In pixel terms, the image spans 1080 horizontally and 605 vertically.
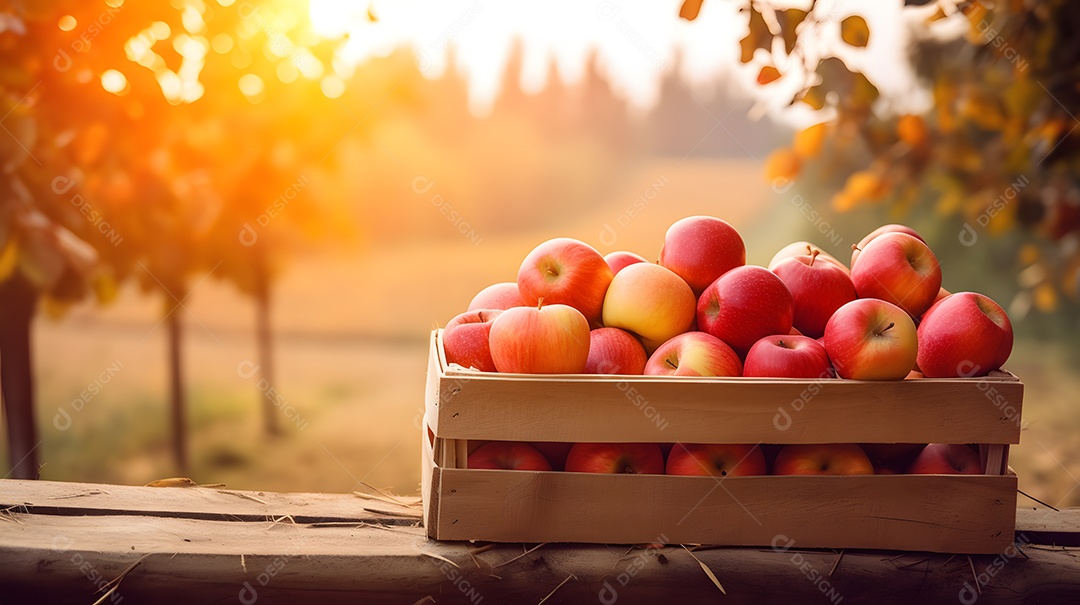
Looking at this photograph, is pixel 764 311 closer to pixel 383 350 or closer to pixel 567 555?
pixel 567 555

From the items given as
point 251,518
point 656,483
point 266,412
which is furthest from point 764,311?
point 266,412

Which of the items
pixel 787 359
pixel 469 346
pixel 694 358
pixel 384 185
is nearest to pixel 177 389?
pixel 384 185

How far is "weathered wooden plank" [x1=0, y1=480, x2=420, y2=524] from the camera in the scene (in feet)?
4.57

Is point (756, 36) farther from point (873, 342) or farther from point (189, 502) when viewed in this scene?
point (189, 502)

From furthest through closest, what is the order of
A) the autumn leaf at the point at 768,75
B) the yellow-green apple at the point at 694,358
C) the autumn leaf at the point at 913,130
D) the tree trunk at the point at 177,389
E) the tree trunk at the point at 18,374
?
the tree trunk at the point at 177,389
the autumn leaf at the point at 913,130
the tree trunk at the point at 18,374
the autumn leaf at the point at 768,75
the yellow-green apple at the point at 694,358

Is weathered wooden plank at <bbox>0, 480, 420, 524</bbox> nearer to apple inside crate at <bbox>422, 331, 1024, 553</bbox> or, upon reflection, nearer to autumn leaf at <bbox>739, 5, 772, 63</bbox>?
apple inside crate at <bbox>422, 331, 1024, 553</bbox>

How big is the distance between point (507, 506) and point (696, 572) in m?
0.30

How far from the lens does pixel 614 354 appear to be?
4.45 feet

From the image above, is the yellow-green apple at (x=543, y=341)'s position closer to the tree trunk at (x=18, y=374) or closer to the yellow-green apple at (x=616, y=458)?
the yellow-green apple at (x=616, y=458)

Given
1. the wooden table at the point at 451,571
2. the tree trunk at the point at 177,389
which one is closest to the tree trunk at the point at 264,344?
the tree trunk at the point at 177,389

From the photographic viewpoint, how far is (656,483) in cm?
125

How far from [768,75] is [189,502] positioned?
1347 millimetres

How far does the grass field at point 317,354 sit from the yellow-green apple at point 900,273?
192cm

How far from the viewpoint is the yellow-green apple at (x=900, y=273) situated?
1415mm
